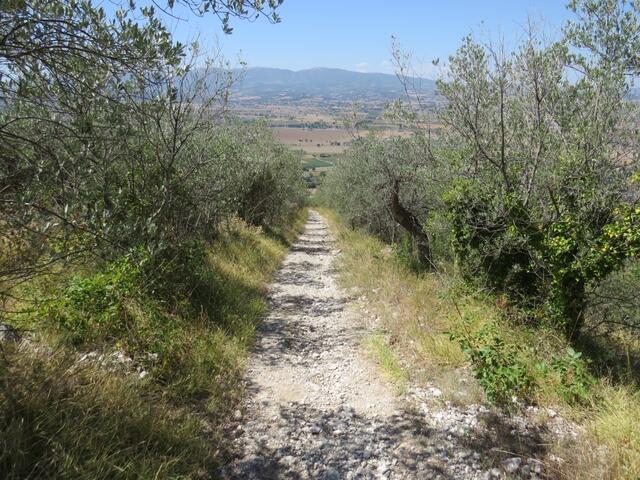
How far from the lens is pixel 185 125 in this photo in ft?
24.2

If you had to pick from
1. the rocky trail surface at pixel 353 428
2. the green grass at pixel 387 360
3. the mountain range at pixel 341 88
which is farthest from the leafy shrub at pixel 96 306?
the mountain range at pixel 341 88

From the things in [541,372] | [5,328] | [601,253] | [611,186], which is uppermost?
[611,186]

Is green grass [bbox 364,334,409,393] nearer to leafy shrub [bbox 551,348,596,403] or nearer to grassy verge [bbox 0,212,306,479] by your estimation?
leafy shrub [bbox 551,348,596,403]

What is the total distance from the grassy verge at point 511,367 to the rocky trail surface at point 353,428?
356 mm

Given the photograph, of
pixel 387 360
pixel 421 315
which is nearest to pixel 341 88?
pixel 421 315

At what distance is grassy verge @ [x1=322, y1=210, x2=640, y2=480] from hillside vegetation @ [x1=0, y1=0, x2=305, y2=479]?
9.60 ft

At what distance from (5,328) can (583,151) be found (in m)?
8.28

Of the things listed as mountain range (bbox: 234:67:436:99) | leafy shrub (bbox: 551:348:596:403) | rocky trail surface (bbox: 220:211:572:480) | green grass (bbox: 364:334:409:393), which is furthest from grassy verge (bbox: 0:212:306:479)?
mountain range (bbox: 234:67:436:99)

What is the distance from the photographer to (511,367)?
16.6 feet

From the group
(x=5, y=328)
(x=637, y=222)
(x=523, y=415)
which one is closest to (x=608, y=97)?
(x=637, y=222)

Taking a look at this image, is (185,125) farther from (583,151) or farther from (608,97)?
(608,97)

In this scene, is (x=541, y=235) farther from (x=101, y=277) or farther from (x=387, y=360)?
(x=101, y=277)

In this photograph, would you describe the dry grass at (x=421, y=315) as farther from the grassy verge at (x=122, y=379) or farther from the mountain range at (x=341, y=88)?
the mountain range at (x=341, y=88)

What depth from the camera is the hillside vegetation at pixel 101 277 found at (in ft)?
10.4
